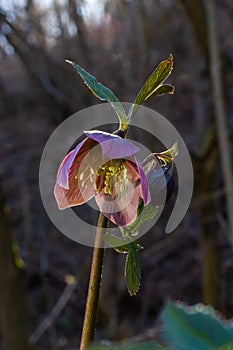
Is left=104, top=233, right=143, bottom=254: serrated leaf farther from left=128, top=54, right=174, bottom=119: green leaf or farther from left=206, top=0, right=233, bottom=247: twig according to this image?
left=206, top=0, right=233, bottom=247: twig

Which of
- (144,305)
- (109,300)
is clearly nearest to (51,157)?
(109,300)

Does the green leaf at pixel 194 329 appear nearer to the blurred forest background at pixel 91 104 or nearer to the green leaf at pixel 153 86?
the green leaf at pixel 153 86

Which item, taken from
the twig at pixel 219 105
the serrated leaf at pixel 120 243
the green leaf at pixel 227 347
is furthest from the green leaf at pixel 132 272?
the twig at pixel 219 105

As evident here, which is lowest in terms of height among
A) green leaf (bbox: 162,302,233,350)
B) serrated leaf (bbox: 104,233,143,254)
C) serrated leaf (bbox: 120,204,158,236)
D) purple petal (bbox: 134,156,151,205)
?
green leaf (bbox: 162,302,233,350)

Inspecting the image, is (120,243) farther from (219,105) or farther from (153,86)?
(219,105)

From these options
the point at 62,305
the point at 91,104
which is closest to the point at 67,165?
the point at 91,104

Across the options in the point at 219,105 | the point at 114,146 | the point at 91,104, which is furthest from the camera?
the point at 91,104

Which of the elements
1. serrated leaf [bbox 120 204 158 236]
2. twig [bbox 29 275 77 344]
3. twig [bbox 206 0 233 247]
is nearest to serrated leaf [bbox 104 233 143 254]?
serrated leaf [bbox 120 204 158 236]

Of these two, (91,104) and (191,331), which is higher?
(91,104)
